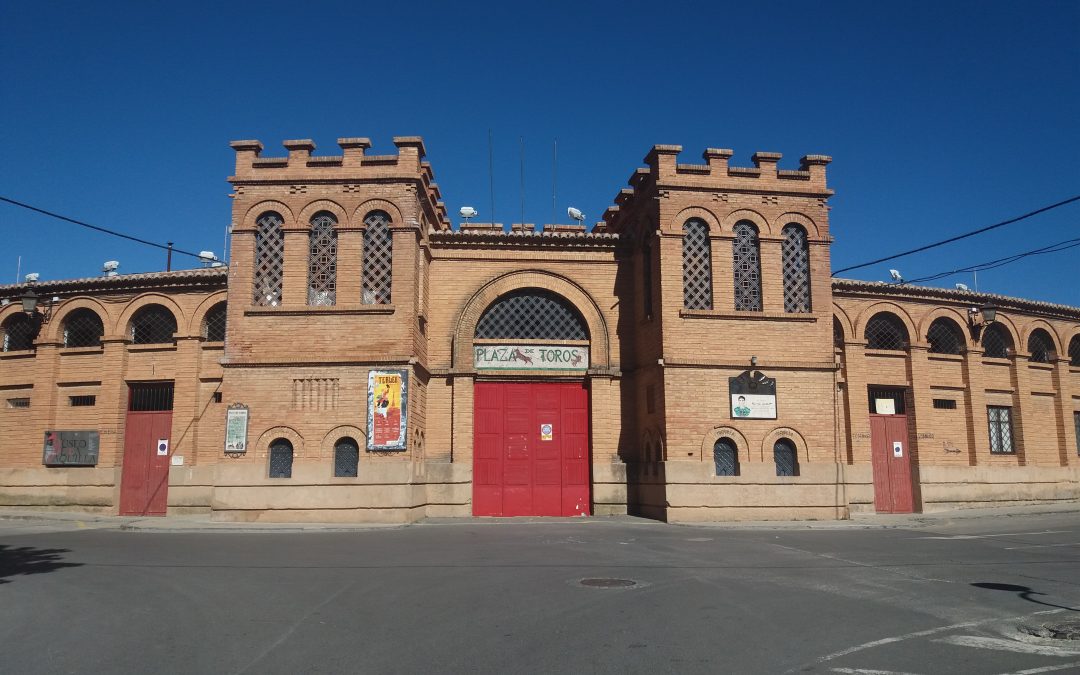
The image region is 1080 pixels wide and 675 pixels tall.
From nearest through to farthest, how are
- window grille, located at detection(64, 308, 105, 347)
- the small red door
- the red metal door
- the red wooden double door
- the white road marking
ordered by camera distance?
1. the white road marking
2. the red wooden double door
3. the red metal door
4. the small red door
5. window grille, located at detection(64, 308, 105, 347)

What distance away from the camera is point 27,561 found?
10.9m

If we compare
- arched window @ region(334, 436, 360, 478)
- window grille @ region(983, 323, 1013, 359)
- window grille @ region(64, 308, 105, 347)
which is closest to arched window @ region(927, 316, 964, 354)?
window grille @ region(983, 323, 1013, 359)

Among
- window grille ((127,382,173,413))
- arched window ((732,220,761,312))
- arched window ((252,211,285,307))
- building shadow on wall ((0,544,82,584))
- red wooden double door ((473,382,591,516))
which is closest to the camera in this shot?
building shadow on wall ((0,544,82,584))

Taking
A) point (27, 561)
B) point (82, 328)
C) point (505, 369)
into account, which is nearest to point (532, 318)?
point (505, 369)

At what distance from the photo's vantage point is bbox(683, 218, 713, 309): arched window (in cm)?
1847

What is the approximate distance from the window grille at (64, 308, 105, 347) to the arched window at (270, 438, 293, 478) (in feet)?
23.3

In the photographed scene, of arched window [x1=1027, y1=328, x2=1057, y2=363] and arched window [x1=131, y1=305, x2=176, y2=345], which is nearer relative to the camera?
arched window [x1=131, y1=305, x2=176, y2=345]

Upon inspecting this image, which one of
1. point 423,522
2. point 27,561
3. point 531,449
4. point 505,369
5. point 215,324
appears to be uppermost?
point 215,324

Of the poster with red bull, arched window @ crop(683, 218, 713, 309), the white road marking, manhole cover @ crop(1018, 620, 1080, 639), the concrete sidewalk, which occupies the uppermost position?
arched window @ crop(683, 218, 713, 309)

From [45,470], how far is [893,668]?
20917mm

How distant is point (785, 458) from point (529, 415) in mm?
6123

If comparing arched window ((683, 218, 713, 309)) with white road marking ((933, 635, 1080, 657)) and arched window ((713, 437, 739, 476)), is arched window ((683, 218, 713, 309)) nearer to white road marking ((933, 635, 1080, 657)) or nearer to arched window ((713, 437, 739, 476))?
arched window ((713, 437, 739, 476))

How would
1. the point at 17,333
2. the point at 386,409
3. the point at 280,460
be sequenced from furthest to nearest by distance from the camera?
the point at 17,333, the point at 280,460, the point at 386,409

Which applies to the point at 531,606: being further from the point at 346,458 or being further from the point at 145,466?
the point at 145,466
